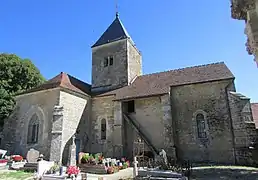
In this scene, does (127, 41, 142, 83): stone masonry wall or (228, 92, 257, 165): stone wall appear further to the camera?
(127, 41, 142, 83): stone masonry wall

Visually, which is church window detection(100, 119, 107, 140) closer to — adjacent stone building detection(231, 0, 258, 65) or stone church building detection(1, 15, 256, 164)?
stone church building detection(1, 15, 256, 164)

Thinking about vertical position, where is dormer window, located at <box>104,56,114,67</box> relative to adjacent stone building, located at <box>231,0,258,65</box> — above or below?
above

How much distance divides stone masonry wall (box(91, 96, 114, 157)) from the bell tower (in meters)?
2.45

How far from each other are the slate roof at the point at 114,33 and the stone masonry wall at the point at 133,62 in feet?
4.81

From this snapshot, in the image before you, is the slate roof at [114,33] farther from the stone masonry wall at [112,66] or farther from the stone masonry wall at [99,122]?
the stone masonry wall at [99,122]

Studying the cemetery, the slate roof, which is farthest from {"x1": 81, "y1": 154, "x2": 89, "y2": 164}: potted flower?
the slate roof

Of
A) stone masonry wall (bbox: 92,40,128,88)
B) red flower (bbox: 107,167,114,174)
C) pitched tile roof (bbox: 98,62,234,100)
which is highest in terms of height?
stone masonry wall (bbox: 92,40,128,88)

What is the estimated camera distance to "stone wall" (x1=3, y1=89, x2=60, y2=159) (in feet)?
54.8

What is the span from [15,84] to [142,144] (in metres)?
19.0

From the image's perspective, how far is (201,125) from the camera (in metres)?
15.8

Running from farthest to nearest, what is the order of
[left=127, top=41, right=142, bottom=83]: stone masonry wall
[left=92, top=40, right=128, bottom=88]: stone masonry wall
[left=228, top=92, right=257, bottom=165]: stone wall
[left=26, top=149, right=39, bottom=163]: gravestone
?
[left=127, top=41, right=142, bottom=83]: stone masonry wall < [left=92, top=40, right=128, bottom=88]: stone masonry wall < [left=26, top=149, right=39, bottom=163]: gravestone < [left=228, top=92, right=257, bottom=165]: stone wall

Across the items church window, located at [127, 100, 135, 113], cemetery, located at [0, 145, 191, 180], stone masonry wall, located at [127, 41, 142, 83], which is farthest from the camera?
stone masonry wall, located at [127, 41, 142, 83]

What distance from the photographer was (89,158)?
14297mm

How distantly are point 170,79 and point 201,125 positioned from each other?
17.1 feet
